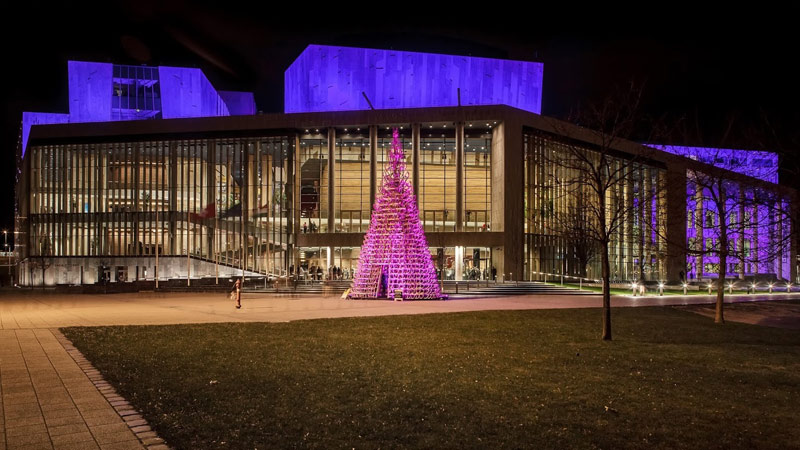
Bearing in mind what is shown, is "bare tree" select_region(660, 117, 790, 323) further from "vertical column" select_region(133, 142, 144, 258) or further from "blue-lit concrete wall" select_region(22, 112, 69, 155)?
"blue-lit concrete wall" select_region(22, 112, 69, 155)

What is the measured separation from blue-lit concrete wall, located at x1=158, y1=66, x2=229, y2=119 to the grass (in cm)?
5445

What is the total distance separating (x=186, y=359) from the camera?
11844 mm

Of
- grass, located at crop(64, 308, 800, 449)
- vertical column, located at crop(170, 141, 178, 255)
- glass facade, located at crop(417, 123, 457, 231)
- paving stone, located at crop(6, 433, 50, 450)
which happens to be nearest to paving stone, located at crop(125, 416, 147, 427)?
grass, located at crop(64, 308, 800, 449)

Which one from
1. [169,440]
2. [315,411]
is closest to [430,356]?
[315,411]

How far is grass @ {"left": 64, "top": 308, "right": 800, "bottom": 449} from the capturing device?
22.8 ft

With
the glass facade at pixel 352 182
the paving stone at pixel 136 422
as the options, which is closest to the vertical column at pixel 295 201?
the glass facade at pixel 352 182

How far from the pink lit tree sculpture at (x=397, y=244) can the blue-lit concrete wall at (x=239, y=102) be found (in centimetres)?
6454

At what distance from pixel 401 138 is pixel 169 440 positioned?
50.9 m

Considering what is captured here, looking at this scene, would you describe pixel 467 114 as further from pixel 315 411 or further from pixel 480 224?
pixel 315 411

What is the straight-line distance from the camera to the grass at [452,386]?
22.8 feet

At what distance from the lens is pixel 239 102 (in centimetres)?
9006

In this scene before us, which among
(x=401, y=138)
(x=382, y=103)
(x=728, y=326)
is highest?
(x=382, y=103)

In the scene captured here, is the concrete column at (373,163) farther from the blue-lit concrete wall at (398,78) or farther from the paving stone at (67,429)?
A: the paving stone at (67,429)

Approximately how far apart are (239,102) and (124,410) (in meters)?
88.0
